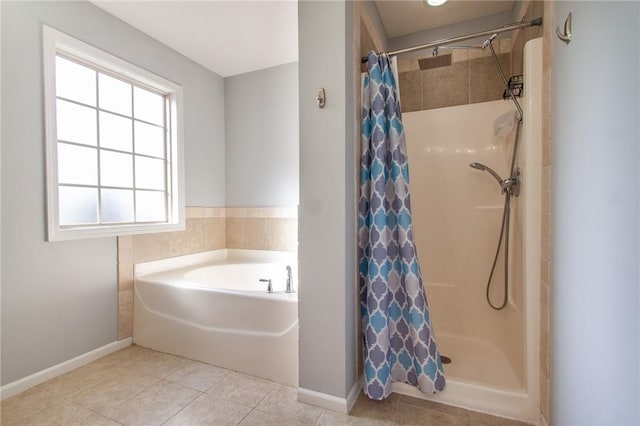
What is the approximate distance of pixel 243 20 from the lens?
2.14 metres

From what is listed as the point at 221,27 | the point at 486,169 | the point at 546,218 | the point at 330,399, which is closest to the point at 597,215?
the point at 546,218

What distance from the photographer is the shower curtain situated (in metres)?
1.43

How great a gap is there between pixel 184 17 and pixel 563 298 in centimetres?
283

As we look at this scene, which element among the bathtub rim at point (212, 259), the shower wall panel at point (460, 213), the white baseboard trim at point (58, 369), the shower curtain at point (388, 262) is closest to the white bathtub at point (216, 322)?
the bathtub rim at point (212, 259)

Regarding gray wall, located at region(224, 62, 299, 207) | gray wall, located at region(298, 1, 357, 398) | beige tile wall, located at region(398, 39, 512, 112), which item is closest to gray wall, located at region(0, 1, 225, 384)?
gray wall, located at region(224, 62, 299, 207)

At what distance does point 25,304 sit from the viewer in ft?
5.33

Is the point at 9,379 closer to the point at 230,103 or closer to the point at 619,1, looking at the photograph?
the point at 230,103

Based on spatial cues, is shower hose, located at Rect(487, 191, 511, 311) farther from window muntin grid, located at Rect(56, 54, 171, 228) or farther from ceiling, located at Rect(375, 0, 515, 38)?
window muntin grid, located at Rect(56, 54, 171, 228)

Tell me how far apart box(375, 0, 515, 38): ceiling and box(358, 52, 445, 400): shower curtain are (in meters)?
0.88

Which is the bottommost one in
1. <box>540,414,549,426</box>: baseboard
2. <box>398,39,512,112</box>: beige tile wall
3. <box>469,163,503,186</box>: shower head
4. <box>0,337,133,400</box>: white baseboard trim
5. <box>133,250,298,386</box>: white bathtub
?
<box>0,337,133,400</box>: white baseboard trim

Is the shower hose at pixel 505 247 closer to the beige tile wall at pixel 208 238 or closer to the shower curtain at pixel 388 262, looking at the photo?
the shower curtain at pixel 388 262

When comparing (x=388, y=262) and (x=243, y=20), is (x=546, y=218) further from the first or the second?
(x=243, y=20)

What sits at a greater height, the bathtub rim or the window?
the window

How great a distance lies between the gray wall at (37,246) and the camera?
1562mm
